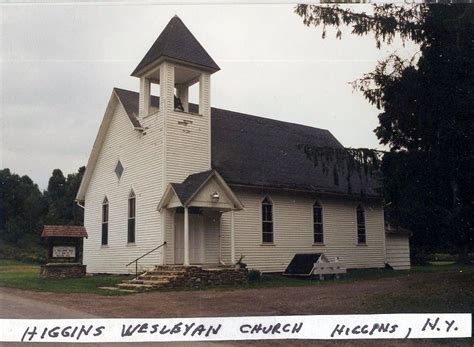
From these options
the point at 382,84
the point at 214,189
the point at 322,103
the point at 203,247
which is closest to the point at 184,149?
the point at 214,189

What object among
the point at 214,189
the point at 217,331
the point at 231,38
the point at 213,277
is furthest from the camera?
the point at 214,189

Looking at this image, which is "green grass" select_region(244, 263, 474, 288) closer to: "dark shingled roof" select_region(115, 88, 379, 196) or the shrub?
the shrub

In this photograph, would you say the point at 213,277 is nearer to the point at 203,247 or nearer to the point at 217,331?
the point at 203,247

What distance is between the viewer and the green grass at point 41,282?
418 inches

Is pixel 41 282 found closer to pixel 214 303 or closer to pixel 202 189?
pixel 202 189

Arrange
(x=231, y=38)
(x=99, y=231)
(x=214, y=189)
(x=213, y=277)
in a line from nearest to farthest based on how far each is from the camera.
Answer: (x=231, y=38) → (x=213, y=277) → (x=214, y=189) → (x=99, y=231)

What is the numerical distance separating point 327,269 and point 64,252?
809 centimetres

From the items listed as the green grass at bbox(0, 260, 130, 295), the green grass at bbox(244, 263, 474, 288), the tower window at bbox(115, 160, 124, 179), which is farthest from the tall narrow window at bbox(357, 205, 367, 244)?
the tower window at bbox(115, 160, 124, 179)

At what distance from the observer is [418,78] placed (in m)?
9.19

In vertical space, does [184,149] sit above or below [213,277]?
above

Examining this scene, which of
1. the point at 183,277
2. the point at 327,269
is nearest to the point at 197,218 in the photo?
the point at 183,277

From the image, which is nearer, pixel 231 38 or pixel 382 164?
pixel 231 38

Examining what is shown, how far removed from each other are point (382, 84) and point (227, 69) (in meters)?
2.86

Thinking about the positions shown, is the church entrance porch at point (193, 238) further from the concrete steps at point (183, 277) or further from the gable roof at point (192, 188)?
the concrete steps at point (183, 277)
